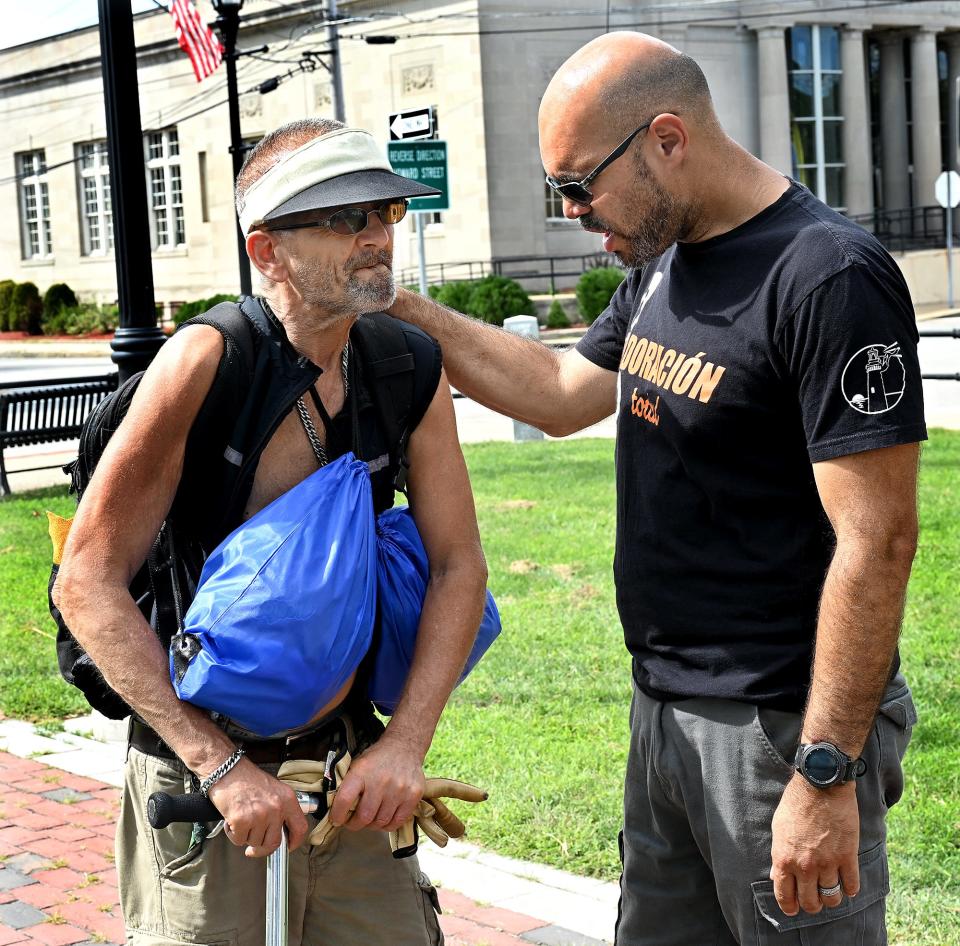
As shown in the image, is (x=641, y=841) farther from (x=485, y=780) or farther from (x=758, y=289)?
(x=485, y=780)

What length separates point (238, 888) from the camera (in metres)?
2.79

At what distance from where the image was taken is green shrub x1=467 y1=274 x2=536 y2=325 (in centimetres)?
2938

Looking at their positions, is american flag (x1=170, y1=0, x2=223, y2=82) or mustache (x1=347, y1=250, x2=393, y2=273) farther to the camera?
american flag (x1=170, y1=0, x2=223, y2=82)

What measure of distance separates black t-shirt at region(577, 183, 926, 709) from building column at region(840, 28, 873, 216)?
42043 millimetres

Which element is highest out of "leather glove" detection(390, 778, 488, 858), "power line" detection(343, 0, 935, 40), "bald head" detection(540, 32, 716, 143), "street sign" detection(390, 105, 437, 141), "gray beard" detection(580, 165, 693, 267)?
"power line" detection(343, 0, 935, 40)

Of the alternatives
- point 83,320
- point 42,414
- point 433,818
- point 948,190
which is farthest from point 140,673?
point 83,320

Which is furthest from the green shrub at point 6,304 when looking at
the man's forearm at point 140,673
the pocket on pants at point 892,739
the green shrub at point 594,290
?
the pocket on pants at point 892,739

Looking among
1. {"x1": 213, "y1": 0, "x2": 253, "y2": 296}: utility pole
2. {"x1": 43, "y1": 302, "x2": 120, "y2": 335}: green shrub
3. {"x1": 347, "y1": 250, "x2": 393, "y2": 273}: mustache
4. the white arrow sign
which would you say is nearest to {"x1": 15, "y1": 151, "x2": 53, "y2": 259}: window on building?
{"x1": 43, "y1": 302, "x2": 120, "y2": 335}: green shrub

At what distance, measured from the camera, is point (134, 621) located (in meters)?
2.58

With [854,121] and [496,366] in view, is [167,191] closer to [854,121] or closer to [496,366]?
[854,121]

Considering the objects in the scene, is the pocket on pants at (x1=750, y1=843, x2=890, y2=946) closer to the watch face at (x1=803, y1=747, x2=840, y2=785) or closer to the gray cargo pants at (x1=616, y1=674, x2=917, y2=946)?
the gray cargo pants at (x1=616, y1=674, x2=917, y2=946)

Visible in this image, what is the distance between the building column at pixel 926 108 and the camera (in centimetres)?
4459

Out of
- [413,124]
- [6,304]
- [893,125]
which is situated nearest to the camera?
[413,124]

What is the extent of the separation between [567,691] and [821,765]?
3.87 metres
